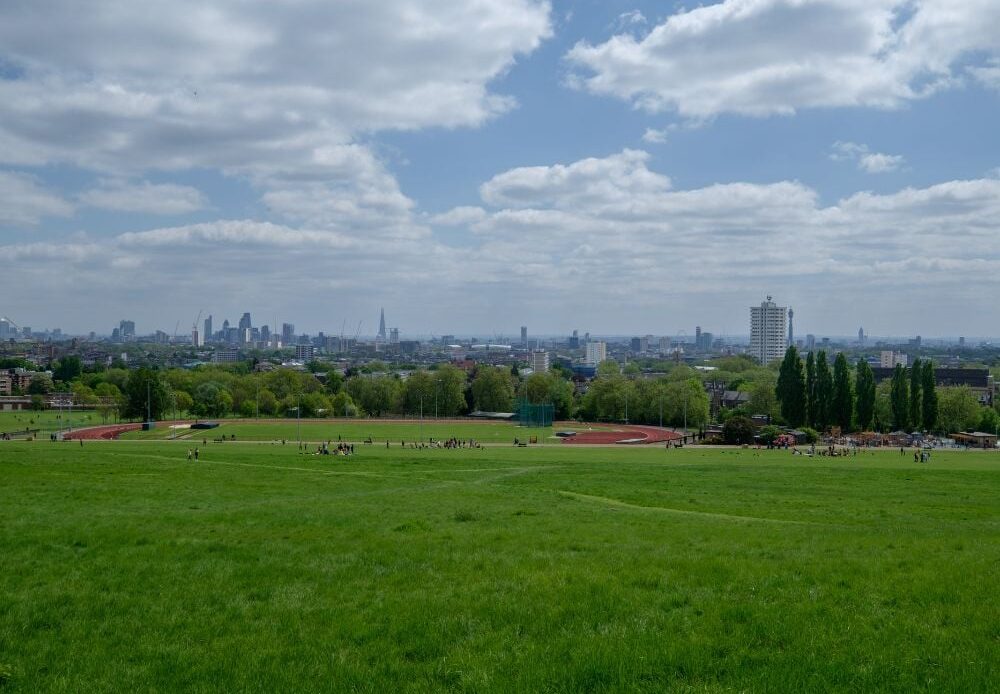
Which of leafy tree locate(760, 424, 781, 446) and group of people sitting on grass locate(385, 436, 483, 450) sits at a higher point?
leafy tree locate(760, 424, 781, 446)

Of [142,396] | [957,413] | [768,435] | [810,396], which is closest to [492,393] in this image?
[142,396]

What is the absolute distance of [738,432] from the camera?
278ft

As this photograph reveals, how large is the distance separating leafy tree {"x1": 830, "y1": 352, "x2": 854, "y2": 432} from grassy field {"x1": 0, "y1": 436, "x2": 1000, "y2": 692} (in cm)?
8250

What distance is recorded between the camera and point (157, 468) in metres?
41.6

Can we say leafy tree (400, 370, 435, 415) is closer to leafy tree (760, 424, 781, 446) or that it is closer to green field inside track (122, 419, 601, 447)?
green field inside track (122, 419, 601, 447)

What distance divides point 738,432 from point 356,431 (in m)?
45.2

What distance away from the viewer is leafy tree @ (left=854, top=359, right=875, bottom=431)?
344 feet

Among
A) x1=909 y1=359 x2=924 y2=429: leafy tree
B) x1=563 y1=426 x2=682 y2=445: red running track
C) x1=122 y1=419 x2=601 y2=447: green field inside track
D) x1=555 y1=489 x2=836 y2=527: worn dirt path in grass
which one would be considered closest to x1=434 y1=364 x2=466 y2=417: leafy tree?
x1=122 y1=419 x2=601 y2=447: green field inside track

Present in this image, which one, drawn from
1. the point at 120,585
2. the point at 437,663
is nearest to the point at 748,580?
the point at 437,663

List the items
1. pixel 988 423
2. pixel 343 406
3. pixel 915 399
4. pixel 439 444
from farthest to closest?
pixel 343 406 → pixel 988 423 → pixel 915 399 → pixel 439 444

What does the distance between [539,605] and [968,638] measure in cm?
546

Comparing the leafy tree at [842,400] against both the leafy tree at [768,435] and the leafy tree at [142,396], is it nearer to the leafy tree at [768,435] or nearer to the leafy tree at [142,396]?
the leafy tree at [768,435]

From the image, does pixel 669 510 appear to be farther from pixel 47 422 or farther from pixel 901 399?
pixel 47 422

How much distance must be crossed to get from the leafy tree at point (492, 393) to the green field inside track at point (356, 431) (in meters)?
27.6
